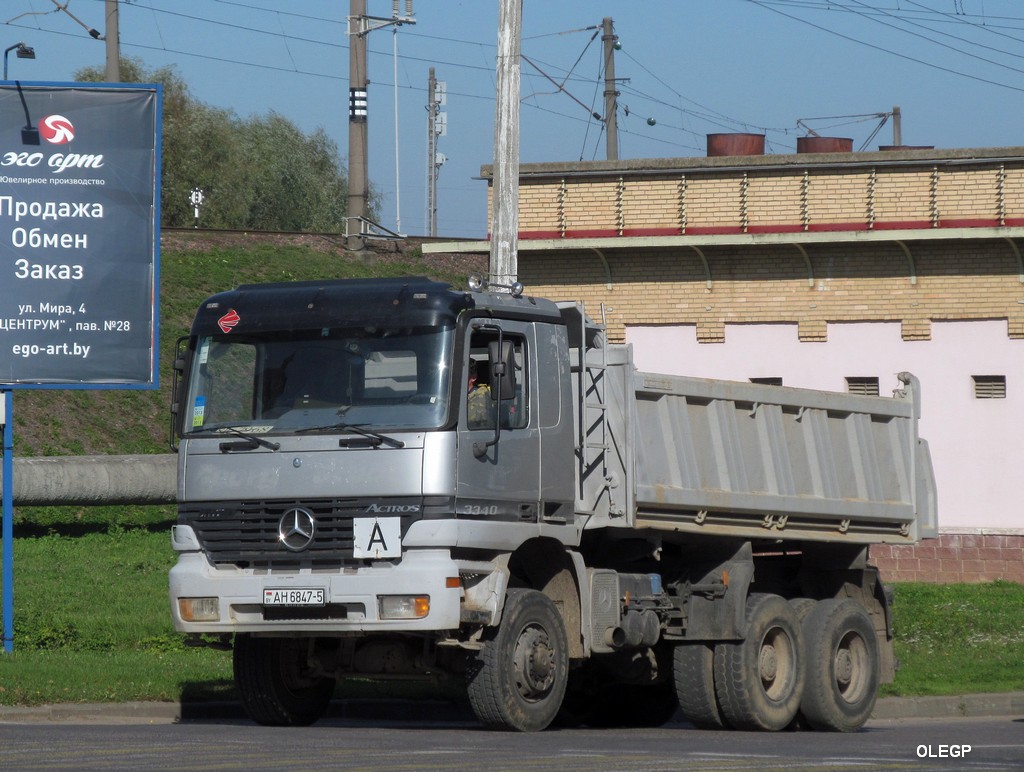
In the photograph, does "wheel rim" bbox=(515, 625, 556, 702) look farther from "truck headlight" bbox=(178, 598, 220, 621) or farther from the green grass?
the green grass

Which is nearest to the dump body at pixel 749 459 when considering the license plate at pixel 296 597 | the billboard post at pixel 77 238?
the license plate at pixel 296 597

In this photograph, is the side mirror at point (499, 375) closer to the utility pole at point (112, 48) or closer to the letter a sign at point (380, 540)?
the letter a sign at point (380, 540)

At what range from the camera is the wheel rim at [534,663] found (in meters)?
11.2

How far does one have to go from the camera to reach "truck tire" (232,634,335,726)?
11930 millimetres

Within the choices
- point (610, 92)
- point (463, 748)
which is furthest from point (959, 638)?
point (610, 92)

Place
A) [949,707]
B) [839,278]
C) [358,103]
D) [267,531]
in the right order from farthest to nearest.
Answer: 1. [358,103]
2. [839,278]
3. [949,707]
4. [267,531]


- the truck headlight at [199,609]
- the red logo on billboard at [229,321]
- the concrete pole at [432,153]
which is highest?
the concrete pole at [432,153]

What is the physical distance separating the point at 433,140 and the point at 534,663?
6804 cm

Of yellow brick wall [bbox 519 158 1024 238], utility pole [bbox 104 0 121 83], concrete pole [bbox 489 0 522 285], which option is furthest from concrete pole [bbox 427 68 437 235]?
concrete pole [bbox 489 0 522 285]

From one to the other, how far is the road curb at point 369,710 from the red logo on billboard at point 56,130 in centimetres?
583

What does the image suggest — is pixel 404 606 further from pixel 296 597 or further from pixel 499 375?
pixel 499 375

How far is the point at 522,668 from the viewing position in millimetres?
Answer: 11172

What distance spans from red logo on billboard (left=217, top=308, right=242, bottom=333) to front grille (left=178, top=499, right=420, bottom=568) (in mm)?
1256

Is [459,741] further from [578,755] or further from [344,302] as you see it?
[344,302]
